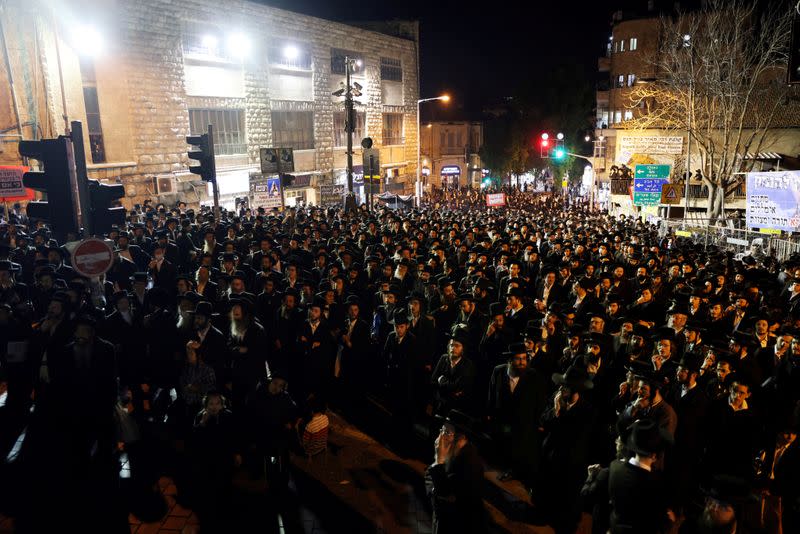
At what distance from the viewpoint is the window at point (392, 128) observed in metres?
43.5

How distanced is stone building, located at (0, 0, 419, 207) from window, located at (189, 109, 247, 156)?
2.4 inches

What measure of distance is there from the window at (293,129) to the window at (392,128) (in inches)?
317

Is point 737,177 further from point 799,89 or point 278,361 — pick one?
point 278,361

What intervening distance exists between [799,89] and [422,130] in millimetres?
36777

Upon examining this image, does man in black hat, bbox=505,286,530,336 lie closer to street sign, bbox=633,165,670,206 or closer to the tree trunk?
street sign, bbox=633,165,670,206

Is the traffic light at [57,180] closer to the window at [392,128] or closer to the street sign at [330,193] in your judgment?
the street sign at [330,193]

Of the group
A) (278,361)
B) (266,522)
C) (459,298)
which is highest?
(459,298)

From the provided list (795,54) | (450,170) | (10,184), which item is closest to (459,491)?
(795,54)

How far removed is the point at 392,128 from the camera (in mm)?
44312

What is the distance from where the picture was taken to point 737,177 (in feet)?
91.7

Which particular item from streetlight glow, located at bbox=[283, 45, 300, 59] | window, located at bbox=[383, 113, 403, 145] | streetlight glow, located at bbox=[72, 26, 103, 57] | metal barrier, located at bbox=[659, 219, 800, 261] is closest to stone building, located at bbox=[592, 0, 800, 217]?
metal barrier, located at bbox=[659, 219, 800, 261]

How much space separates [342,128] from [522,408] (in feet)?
116

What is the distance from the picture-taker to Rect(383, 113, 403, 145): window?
43500mm

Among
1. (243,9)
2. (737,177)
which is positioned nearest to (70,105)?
(243,9)
